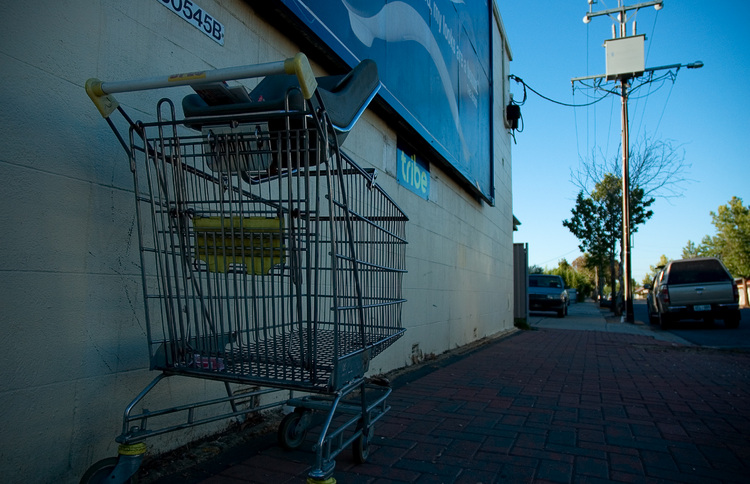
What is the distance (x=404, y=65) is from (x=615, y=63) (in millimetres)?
17517

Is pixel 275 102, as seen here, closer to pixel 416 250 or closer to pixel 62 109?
pixel 62 109

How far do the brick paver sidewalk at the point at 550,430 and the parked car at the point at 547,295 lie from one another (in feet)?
49.6

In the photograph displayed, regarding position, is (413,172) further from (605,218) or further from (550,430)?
(605,218)

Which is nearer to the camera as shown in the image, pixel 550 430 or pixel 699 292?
pixel 550 430

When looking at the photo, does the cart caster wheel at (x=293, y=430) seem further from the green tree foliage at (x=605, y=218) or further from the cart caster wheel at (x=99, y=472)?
the green tree foliage at (x=605, y=218)

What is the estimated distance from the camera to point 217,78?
165 centimetres

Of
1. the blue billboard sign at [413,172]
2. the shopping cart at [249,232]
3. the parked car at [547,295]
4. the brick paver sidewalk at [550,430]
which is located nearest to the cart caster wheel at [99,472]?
the shopping cart at [249,232]

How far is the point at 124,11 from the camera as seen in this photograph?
230 centimetres

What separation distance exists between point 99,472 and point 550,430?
2.68m

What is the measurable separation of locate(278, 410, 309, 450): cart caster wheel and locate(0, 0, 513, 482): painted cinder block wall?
454 millimetres

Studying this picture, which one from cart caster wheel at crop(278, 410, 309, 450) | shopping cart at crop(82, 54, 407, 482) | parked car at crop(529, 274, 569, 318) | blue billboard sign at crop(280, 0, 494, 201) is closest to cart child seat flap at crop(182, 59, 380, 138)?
shopping cart at crop(82, 54, 407, 482)

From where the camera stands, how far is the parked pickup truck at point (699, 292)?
12375mm

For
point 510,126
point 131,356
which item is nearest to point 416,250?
point 131,356

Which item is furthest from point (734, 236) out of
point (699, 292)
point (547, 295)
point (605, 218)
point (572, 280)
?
point (699, 292)
